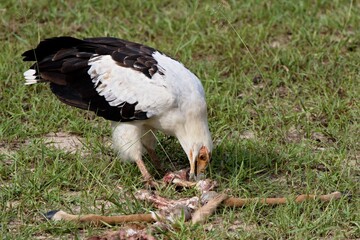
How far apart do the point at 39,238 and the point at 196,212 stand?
3.22 feet

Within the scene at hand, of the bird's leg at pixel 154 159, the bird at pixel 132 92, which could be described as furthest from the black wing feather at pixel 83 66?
the bird's leg at pixel 154 159

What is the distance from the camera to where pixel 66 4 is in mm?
9375

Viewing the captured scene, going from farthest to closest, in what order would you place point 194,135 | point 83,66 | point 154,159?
point 154,159 < point 83,66 < point 194,135

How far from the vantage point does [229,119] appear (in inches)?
288

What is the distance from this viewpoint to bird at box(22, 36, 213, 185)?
242 inches

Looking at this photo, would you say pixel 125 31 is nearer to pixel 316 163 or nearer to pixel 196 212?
pixel 316 163

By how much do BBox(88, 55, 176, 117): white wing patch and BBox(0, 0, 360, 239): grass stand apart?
1.55 ft

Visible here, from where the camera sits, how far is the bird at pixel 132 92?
614 cm

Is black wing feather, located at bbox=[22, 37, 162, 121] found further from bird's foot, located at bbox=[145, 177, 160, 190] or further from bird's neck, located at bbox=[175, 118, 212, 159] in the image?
bird's foot, located at bbox=[145, 177, 160, 190]

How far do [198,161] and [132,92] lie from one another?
2.17 feet

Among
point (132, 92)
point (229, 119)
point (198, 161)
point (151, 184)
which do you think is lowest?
point (229, 119)

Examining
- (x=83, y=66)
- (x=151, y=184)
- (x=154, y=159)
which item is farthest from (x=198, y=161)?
(x=83, y=66)

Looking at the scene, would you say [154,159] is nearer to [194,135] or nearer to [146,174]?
[146,174]

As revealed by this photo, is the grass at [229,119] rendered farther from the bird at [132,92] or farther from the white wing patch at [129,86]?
the white wing patch at [129,86]
